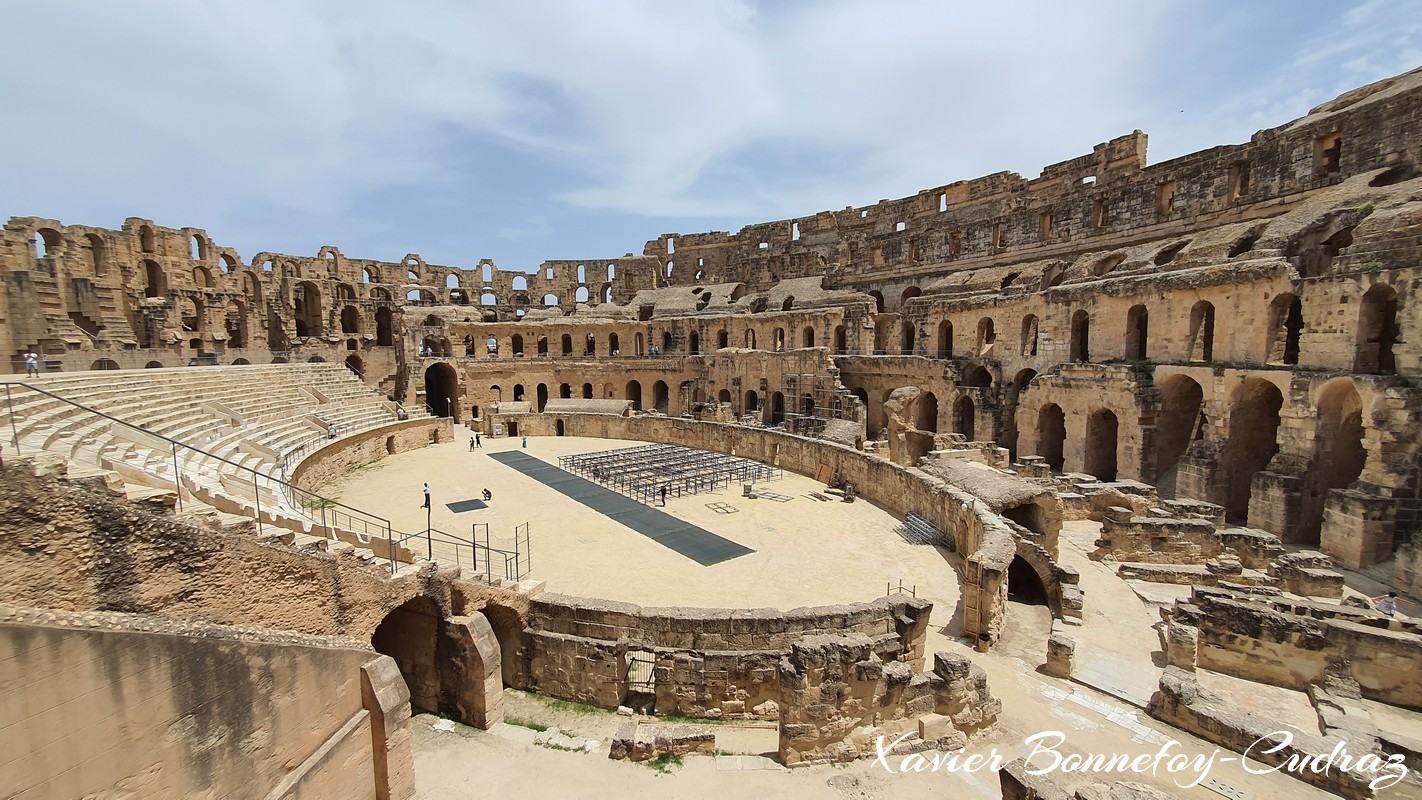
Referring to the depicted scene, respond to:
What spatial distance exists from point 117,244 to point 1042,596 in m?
39.0

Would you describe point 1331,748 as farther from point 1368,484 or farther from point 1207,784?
point 1368,484

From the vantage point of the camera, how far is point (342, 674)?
7035mm

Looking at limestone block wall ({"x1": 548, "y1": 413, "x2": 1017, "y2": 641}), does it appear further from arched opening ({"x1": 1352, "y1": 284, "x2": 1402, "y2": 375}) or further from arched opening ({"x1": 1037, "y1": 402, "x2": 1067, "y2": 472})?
arched opening ({"x1": 1352, "y1": 284, "x2": 1402, "y2": 375})

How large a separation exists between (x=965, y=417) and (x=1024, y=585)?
13.0m

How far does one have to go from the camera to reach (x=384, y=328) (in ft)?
126

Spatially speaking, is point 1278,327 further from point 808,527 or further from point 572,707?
point 572,707

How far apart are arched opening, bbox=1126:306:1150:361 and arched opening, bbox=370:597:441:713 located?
71.2 feet

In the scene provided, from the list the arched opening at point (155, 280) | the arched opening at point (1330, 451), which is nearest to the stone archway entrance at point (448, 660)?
the arched opening at point (1330, 451)

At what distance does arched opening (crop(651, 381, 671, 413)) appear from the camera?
3555cm

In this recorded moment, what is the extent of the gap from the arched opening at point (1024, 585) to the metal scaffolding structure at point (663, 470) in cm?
922

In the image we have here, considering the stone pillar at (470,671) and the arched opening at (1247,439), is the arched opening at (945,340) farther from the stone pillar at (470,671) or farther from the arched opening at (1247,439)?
the stone pillar at (470,671)

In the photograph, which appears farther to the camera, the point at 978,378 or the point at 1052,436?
the point at 978,378

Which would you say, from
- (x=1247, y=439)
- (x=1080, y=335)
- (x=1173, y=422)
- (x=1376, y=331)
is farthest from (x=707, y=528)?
(x=1376, y=331)

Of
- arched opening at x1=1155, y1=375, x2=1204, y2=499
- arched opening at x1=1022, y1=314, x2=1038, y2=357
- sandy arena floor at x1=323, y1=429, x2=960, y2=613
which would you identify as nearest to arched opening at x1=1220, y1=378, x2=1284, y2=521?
arched opening at x1=1155, y1=375, x2=1204, y2=499
